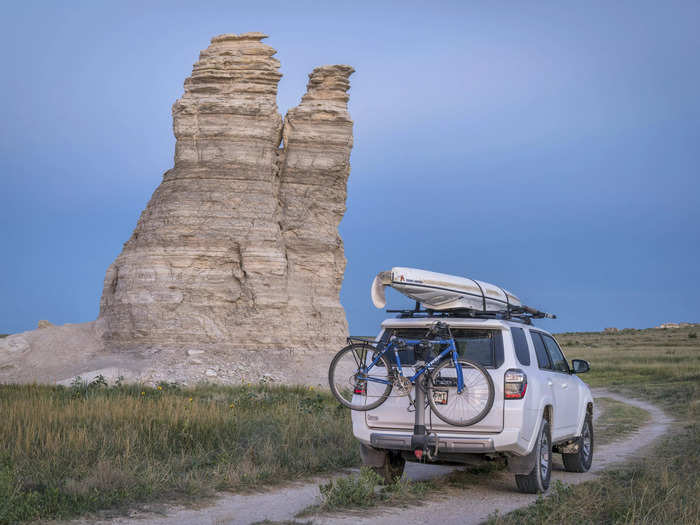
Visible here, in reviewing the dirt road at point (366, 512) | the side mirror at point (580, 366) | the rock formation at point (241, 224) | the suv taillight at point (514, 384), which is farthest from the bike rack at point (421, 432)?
the rock formation at point (241, 224)

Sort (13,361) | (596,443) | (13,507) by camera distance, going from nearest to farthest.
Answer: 1. (13,507)
2. (596,443)
3. (13,361)

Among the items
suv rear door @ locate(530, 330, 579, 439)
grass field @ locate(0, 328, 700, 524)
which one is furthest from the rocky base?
suv rear door @ locate(530, 330, 579, 439)

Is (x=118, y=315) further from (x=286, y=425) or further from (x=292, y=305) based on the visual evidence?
(x=286, y=425)

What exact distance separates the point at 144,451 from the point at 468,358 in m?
4.92

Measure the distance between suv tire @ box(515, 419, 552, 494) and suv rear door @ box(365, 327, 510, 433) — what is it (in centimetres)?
98

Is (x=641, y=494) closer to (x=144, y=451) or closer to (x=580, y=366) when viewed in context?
(x=580, y=366)

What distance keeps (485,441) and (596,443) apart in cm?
774

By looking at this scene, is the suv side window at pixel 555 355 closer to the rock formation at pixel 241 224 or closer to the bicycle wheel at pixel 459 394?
the bicycle wheel at pixel 459 394

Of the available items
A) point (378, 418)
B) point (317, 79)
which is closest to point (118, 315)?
point (317, 79)

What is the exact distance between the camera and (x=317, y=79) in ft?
132

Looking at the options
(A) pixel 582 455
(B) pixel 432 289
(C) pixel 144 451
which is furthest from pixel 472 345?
(C) pixel 144 451

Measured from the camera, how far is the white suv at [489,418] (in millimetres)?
8414

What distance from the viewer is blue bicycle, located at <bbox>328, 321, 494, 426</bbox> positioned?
27.5ft

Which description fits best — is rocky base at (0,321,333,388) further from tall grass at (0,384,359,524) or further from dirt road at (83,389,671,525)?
dirt road at (83,389,671,525)
